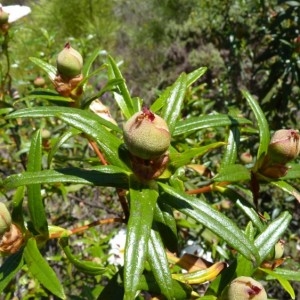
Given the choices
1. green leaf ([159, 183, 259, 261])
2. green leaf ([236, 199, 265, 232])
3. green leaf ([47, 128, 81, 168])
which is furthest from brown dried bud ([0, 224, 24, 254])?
green leaf ([236, 199, 265, 232])

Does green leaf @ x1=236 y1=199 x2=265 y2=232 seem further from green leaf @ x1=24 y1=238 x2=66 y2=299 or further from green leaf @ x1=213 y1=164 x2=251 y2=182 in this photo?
green leaf @ x1=24 y1=238 x2=66 y2=299

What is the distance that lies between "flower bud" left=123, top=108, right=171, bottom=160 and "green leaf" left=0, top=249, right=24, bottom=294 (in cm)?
29

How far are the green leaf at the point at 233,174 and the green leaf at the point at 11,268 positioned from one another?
0.33 metres

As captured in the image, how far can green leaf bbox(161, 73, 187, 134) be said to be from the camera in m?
0.82

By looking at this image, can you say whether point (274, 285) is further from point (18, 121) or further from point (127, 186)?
point (127, 186)

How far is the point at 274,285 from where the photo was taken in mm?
2260

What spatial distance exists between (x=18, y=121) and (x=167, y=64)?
18.9 feet

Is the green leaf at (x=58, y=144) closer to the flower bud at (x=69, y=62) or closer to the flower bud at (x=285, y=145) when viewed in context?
the flower bud at (x=69, y=62)

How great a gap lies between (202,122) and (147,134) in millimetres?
260

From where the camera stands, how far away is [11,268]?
0.80 m

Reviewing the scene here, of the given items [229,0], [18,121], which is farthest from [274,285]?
[229,0]

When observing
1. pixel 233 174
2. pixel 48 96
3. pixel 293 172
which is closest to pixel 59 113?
pixel 48 96

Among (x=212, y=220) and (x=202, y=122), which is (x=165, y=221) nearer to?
(x=212, y=220)

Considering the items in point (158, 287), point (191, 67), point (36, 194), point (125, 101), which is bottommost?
point (191, 67)
